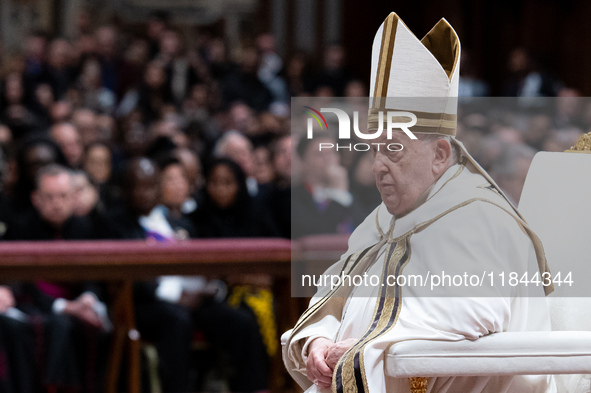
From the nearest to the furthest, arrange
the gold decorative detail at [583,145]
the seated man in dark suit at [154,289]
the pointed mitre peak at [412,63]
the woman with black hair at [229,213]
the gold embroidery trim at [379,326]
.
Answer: the gold embroidery trim at [379,326] < the pointed mitre peak at [412,63] < the gold decorative detail at [583,145] < the seated man in dark suit at [154,289] < the woman with black hair at [229,213]

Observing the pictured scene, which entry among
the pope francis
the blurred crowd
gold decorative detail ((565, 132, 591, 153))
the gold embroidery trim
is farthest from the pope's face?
the blurred crowd

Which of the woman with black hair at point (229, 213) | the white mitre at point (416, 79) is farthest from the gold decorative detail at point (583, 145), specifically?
the woman with black hair at point (229, 213)

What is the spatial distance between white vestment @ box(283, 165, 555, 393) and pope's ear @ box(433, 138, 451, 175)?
0.03m

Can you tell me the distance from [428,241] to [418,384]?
35 centimetres

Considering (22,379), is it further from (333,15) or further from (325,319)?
(333,15)

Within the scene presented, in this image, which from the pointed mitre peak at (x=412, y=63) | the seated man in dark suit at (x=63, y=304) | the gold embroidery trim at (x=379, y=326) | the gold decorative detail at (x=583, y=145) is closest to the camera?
the gold embroidery trim at (x=379, y=326)

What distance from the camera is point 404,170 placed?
2.35 m

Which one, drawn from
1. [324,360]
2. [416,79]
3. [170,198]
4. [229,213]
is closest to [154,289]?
[170,198]

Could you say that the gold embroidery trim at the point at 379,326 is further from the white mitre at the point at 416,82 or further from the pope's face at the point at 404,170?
the white mitre at the point at 416,82

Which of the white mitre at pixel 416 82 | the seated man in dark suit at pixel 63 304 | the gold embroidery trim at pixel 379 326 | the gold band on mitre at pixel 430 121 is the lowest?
the seated man in dark suit at pixel 63 304

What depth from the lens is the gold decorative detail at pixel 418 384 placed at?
2.27m

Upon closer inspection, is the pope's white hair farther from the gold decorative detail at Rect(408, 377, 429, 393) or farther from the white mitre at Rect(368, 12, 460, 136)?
the gold decorative detail at Rect(408, 377, 429, 393)

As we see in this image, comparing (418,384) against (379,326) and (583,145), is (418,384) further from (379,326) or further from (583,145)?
(583,145)

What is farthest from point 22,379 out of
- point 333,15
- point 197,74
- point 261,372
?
point 333,15
